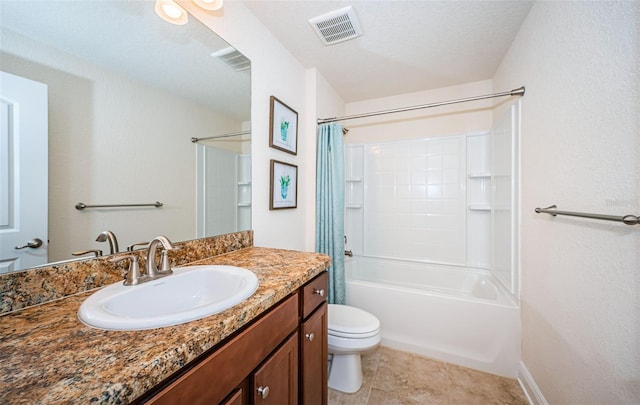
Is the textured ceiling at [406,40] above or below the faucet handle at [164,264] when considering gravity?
above

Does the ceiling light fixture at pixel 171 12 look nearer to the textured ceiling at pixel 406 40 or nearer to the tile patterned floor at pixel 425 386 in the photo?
the textured ceiling at pixel 406 40

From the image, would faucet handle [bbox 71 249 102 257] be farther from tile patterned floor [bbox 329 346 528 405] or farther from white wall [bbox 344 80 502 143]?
white wall [bbox 344 80 502 143]

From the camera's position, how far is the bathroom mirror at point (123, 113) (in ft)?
2.29

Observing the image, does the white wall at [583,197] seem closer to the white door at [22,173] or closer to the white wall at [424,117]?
the white wall at [424,117]

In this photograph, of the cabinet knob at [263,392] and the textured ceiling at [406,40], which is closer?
the cabinet knob at [263,392]

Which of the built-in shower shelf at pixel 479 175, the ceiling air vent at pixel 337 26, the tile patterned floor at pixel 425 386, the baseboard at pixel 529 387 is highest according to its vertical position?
the ceiling air vent at pixel 337 26

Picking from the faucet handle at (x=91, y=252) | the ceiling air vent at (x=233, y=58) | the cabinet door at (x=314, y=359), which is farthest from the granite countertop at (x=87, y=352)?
the ceiling air vent at (x=233, y=58)

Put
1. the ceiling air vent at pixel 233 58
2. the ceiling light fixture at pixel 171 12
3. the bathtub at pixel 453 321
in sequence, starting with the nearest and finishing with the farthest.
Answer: the ceiling light fixture at pixel 171 12 < the ceiling air vent at pixel 233 58 < the bathtub at pixel 453 321

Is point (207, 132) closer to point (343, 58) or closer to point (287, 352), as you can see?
point (287, 352)

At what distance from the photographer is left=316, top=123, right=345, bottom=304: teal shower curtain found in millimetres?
2053

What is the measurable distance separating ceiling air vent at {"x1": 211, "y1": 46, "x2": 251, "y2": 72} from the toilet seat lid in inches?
66.0

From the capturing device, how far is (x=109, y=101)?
0.81m

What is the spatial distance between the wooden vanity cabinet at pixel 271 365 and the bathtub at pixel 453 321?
90 centimetres

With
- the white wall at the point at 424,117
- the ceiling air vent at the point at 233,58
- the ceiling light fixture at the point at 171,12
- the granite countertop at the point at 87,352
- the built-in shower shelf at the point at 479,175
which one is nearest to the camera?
the granite countertop at the point at 87,352
